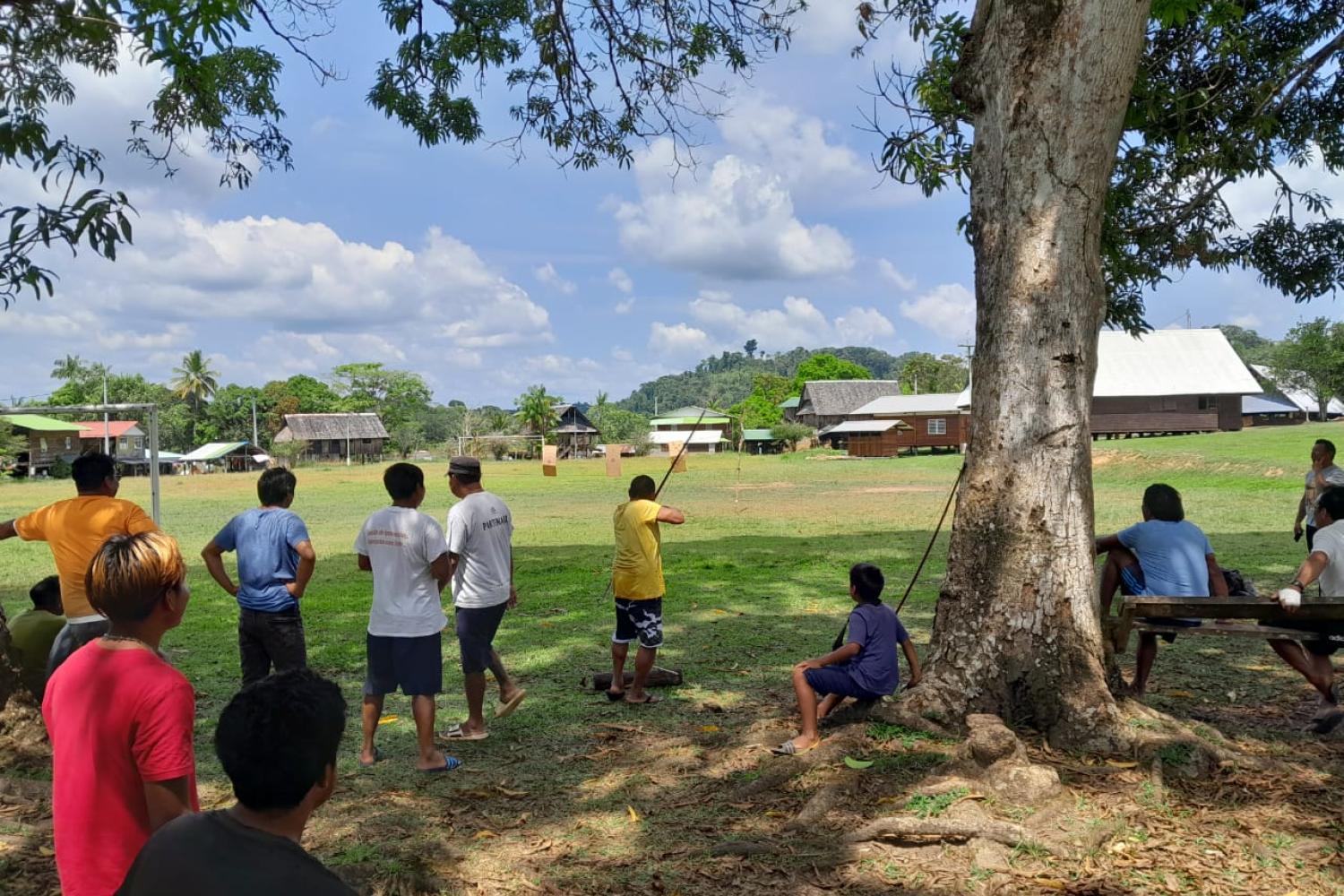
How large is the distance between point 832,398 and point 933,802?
82776 mm

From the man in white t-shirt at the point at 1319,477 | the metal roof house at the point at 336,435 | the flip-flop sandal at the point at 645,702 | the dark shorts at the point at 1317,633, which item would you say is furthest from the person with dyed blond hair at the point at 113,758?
the metal roof house at the point at 336,435

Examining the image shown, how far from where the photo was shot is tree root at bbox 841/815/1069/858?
4.12 meters

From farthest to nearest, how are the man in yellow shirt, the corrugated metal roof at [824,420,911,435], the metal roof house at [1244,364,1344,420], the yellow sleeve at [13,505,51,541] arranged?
the metal roof house at [1244,364,1344,420]
the corrugated metal roof at [824,420,911,435]
the man in yellow shirt
the yellow sleeve at [13,505,51,541]

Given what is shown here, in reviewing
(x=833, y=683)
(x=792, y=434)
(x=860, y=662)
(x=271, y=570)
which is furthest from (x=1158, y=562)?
(x=792, y=434)

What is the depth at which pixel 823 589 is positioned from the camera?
11859 mm

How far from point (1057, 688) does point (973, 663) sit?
1.40 ft

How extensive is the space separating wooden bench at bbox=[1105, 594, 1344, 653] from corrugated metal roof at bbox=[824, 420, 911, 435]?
58922mm

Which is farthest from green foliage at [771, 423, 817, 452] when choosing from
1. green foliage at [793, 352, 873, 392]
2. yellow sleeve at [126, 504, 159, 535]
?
yellow sleeve at [126, 504, 159, 535]

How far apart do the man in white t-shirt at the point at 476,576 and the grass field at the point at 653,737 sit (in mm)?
380

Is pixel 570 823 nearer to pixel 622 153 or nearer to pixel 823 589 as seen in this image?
pixel 823 589

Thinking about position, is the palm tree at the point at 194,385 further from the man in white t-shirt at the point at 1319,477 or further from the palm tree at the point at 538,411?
the man in white t-shirt at the point at 1319,477

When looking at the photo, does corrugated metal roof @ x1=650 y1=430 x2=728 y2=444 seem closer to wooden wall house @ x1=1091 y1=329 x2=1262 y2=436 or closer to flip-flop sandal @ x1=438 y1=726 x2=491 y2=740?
wooden wall house @ x1=1091 y1=329 x2=1262 y2=436

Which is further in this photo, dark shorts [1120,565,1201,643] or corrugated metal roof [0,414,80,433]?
corrugated metal roof [0,414,80,433]

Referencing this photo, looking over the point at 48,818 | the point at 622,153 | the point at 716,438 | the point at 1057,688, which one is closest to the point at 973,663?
the point at 1057,688
